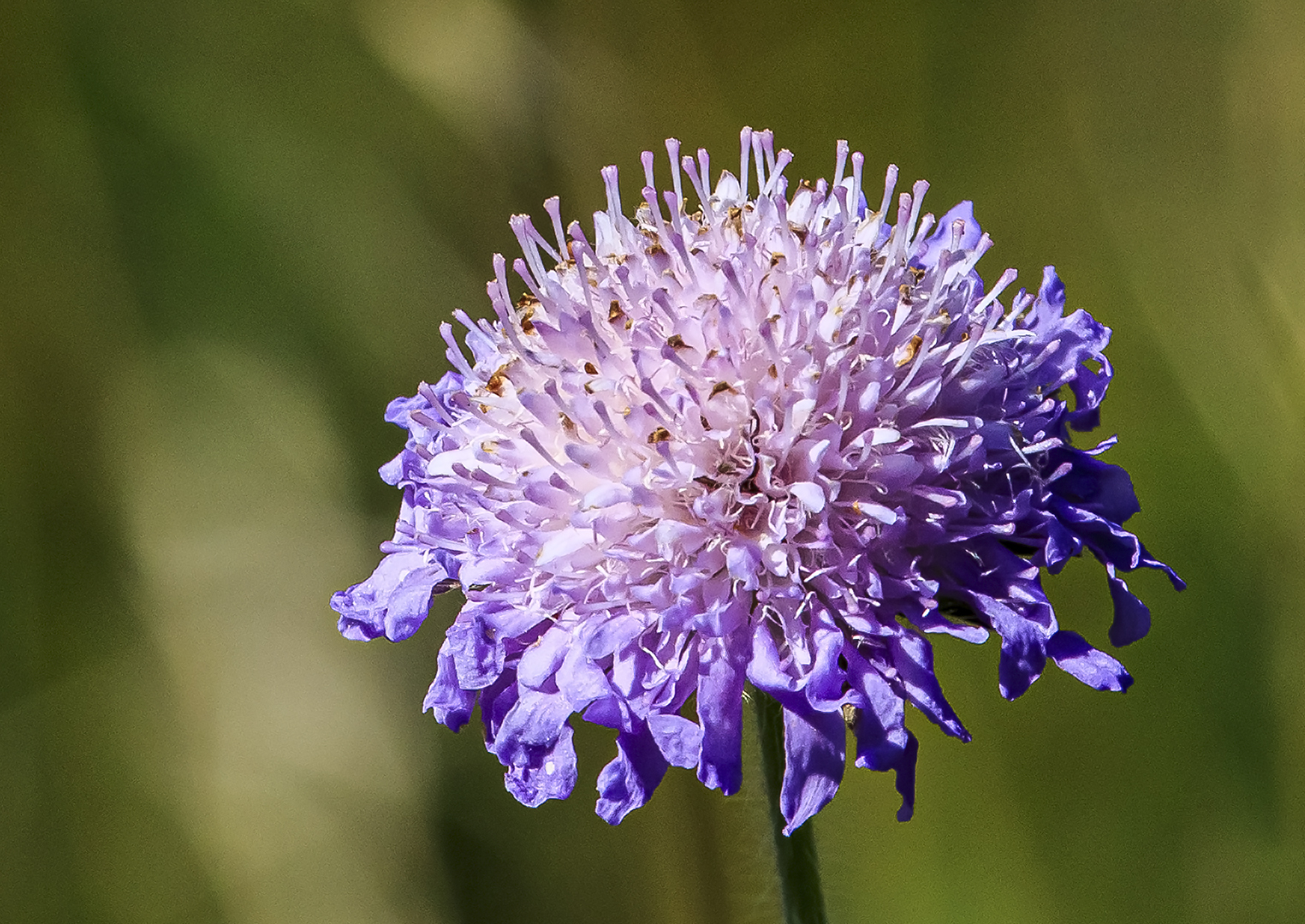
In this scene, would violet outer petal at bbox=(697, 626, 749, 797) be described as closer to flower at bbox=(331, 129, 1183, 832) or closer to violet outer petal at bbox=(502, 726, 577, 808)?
flower at bbox=(331, 129, 1183, 832)

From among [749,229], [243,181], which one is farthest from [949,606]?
[243,181]

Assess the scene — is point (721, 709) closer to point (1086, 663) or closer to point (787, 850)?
point (787, 850)

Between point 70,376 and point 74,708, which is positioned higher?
point 70,376

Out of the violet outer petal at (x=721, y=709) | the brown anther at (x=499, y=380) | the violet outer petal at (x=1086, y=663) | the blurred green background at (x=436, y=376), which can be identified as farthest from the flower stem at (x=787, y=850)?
the blurred green background at (x=436, y=376)

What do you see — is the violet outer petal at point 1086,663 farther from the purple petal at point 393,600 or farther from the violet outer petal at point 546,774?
the purple petal at point 393,600

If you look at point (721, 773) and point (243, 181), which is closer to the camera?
point (721, 773)

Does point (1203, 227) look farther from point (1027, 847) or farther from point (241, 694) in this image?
point (241, 694)

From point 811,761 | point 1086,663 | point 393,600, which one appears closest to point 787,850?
point 811,761
